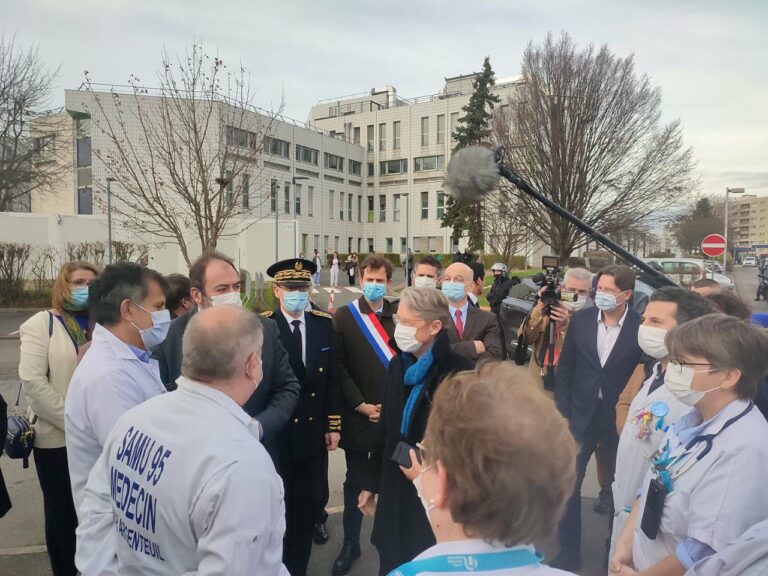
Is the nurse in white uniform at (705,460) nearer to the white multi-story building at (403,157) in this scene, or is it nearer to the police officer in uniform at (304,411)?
the police officer in uniform at (304,411)

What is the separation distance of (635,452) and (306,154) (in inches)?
2189

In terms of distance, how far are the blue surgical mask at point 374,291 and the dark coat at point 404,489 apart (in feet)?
4.48

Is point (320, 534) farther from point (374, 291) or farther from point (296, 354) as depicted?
point (374, 291)

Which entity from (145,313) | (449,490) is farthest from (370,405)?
(449,490)

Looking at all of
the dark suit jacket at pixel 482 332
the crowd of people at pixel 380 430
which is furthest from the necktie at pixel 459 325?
the crowd of people at pixel 380 430

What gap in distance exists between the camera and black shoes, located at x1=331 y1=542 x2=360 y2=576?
3.68 metres

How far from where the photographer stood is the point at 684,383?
227 cm

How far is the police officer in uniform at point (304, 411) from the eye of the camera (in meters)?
3.49

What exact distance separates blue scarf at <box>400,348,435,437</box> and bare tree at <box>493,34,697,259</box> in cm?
1798

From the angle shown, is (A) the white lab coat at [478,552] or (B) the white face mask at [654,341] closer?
(A) the white lab coat at [478,552]

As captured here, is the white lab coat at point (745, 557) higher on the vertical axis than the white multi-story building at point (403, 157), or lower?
lower

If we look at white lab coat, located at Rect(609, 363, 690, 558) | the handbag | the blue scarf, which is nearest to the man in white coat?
the blue scarf

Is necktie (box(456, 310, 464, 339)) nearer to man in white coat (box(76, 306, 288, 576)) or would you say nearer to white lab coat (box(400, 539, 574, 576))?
man in white coat (box(76, 306, 288, 576))

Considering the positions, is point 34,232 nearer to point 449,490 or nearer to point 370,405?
point 370,405
